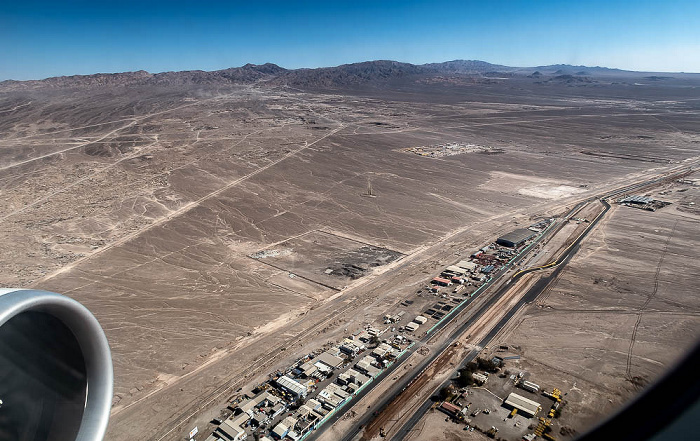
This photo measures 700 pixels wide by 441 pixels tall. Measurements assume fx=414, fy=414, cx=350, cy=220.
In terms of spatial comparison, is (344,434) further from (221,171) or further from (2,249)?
(221,171)

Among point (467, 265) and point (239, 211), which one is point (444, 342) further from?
point (239, 211)

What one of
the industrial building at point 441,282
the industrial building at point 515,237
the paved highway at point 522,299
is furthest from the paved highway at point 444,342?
the industrial building at point 441,282

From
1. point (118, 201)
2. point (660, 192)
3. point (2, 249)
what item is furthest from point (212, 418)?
point (660, 192)

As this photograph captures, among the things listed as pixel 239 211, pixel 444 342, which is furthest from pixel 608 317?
pixel 239 211

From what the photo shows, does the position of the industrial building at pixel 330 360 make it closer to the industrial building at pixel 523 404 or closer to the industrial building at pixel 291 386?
the industrial building at pixel 291 386

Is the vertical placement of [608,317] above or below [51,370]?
below

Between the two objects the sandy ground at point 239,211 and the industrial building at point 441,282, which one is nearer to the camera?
the sandy ground at point 239,211
